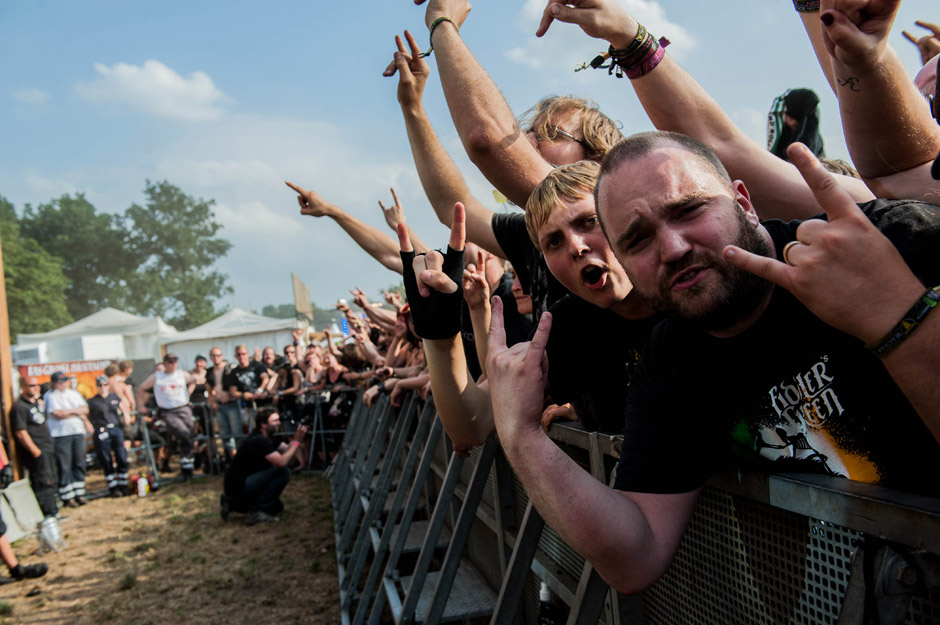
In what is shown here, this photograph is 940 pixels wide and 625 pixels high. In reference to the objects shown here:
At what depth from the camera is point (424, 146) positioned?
2.55 m

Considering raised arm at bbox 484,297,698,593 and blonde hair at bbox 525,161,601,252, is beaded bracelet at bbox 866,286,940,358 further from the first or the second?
blonde hair at bbox 525,161,601,252

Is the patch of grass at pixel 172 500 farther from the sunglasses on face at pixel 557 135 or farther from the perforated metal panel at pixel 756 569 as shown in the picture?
the perforated metal panel at pixel 756 569

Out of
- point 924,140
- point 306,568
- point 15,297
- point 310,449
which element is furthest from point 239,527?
point 15,297

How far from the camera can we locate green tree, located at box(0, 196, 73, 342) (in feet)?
200

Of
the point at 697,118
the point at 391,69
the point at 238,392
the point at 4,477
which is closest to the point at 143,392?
the point at 238,392

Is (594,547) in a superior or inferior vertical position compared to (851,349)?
inferior

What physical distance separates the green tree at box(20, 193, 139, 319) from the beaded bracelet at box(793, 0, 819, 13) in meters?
91.9

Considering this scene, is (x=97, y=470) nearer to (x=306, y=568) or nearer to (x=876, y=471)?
(x=306, y=568)

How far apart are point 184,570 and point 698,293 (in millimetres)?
7870

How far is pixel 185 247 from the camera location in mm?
88000

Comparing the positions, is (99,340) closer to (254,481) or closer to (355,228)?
(254,481)

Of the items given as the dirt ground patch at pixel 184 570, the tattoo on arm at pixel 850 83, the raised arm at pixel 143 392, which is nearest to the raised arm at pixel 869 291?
the tattoo on arm at pixel 850 83

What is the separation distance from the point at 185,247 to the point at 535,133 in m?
94.2

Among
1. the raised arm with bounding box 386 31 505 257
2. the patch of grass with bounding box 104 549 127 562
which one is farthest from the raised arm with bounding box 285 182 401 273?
the patch of grass with bounding box 104 549 127 562
